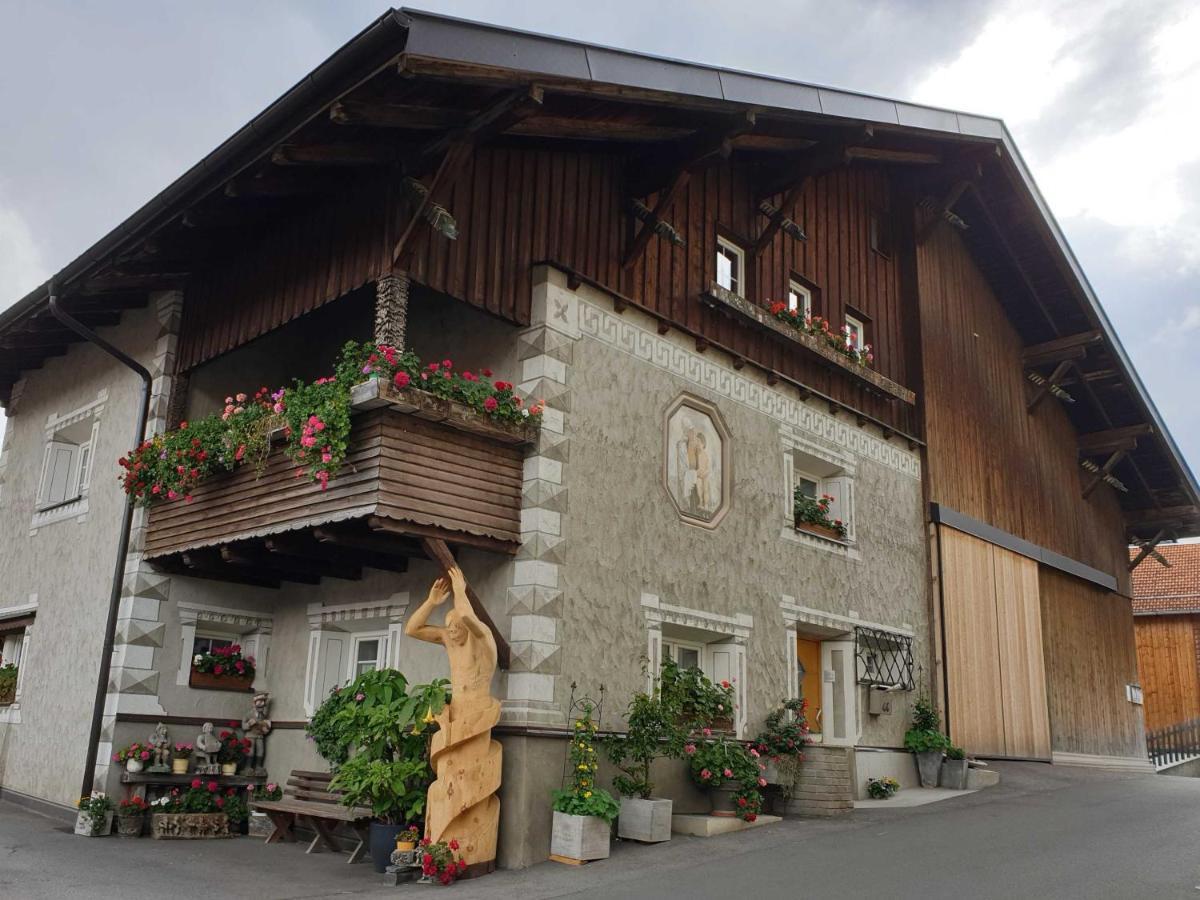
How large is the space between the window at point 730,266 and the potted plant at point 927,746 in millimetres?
6577

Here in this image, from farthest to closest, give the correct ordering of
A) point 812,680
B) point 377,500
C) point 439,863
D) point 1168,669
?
point 1168,669, point 812,680, point 377,500, point 439,863

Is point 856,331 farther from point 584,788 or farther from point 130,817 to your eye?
point 130,817

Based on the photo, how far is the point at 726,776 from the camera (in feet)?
37.8

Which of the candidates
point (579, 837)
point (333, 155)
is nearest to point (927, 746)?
point (579, 837)

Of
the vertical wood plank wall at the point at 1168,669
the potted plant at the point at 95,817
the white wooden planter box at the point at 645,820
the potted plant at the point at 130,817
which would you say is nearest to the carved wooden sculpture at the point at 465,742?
the white wooden planter box at the point at 645,820

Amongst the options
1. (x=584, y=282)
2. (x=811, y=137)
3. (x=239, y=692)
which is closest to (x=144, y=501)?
(x=239, y=692)

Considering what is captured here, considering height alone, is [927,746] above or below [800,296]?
below

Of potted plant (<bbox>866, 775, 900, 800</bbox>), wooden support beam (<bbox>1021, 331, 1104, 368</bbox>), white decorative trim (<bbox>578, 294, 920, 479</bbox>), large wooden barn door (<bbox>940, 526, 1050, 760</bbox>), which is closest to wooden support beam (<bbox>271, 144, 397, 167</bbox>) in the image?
white decorative trim (<bbox>578, 294, 920, 479</bbox>)

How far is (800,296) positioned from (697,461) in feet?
13.8

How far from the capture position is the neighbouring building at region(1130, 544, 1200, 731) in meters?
29.2

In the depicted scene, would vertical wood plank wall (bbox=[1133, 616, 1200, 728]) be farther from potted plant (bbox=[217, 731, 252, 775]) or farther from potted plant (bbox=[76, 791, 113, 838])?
potted plant (bbox=[76, 791, 113, 838])

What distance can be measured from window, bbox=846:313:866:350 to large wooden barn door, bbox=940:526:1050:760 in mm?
3108

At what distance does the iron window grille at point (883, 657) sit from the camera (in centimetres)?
1484

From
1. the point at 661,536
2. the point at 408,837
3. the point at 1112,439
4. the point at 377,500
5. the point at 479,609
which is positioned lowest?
the point at 408,837
